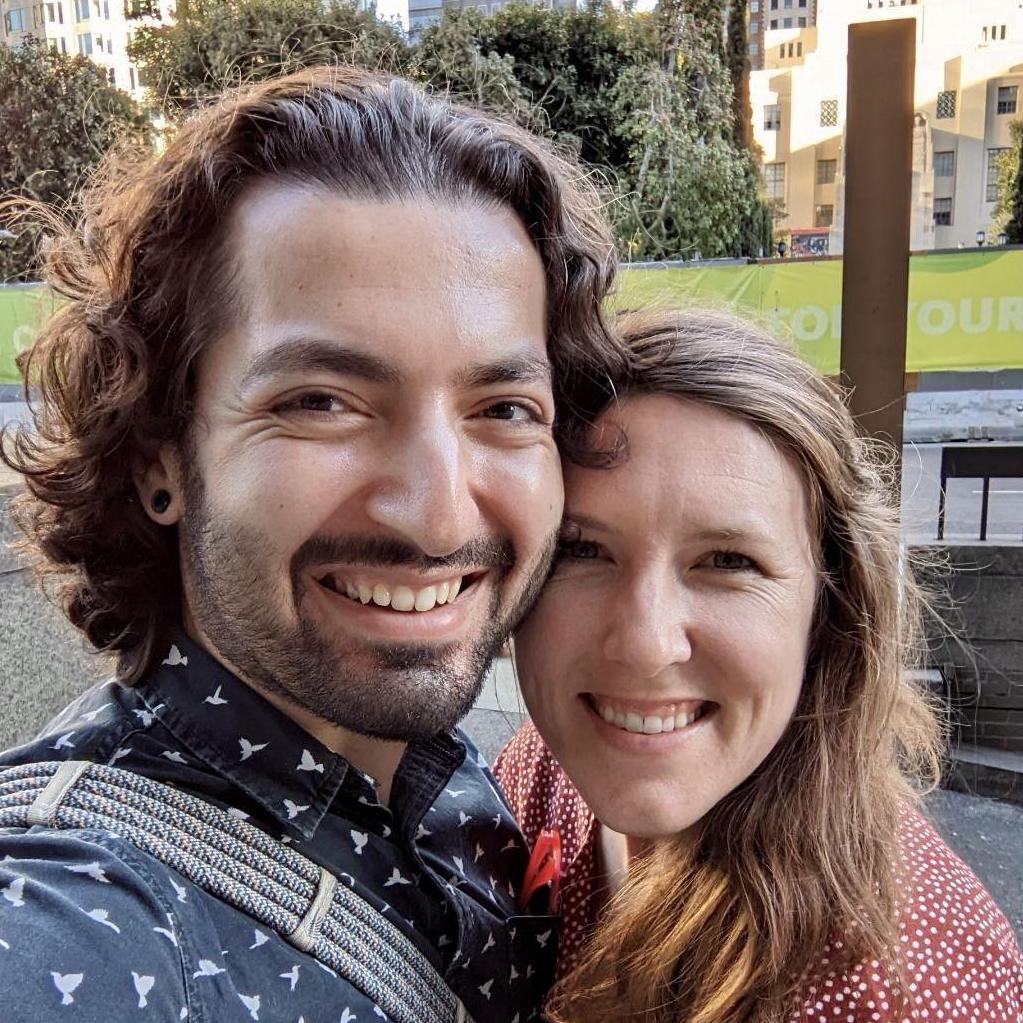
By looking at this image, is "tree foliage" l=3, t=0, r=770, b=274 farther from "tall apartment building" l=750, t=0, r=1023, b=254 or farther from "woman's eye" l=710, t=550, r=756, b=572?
"woman's eye" l=710, t=550, r=756, b=572

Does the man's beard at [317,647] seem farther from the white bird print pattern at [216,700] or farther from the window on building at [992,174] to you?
the window on building at [992,174]

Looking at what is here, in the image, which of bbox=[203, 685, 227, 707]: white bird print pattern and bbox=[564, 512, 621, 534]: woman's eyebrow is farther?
bbox=[564, 512, 621, 534]: woman's eyebrow

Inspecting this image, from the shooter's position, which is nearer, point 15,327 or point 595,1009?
point 595,1009

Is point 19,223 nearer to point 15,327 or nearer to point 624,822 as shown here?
point 624,822

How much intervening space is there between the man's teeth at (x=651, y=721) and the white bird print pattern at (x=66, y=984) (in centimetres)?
84

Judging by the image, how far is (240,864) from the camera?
1128 mm

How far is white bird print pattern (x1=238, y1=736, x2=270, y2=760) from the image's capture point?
4.15 ft

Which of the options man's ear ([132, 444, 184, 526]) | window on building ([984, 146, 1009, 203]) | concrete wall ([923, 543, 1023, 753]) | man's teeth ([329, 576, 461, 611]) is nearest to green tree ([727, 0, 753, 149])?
window on building ([984, 146, 1009, 203])

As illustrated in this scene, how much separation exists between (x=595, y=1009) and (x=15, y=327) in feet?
23.2

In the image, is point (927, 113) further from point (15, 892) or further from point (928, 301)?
point (15, 892)

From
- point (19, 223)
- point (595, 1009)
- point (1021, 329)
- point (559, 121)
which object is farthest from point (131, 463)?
point (559, 121)

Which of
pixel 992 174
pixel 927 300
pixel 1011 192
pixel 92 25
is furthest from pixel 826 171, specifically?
pixel 92 25

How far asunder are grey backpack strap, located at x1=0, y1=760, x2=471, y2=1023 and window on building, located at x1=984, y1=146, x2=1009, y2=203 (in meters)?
9.23

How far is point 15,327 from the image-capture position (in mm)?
6934
